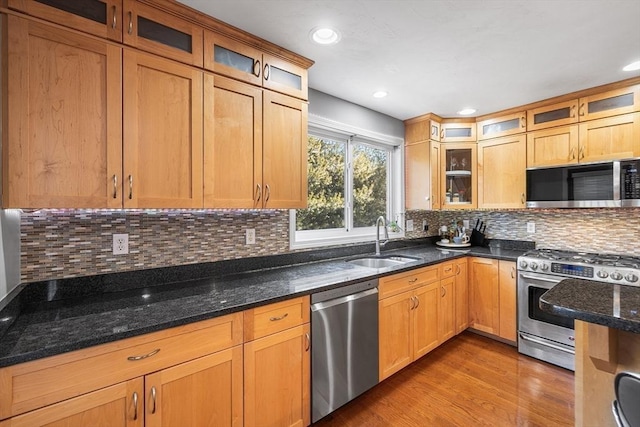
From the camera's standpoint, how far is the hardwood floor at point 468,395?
1921 mm

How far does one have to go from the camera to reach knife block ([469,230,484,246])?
362cm

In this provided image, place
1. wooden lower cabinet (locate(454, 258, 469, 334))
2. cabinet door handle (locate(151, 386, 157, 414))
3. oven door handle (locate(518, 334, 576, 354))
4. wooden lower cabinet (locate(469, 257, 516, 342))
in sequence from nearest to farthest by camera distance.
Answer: cabinet door handle (locate(151, 386, 157, 414)) → oven door handle (locate(518, 334, 576, 354)) → wooden lower cabinet (locate(469, 257, 516, 342)) → wooden lower cabinet (locate(454, 258, 469, 334))

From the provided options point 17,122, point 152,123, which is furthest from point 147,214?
point 17,122

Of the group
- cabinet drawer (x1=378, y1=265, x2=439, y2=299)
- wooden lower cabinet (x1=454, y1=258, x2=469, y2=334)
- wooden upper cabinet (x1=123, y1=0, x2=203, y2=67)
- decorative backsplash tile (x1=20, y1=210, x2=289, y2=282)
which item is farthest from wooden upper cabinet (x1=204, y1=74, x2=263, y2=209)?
wooden lower cabinet (x1=454, y1=258, x2=469, y2=334)

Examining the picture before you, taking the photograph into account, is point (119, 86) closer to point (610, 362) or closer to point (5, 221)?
point (5, 221)

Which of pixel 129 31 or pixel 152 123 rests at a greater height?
pixel 129 31

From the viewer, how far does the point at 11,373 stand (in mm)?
935

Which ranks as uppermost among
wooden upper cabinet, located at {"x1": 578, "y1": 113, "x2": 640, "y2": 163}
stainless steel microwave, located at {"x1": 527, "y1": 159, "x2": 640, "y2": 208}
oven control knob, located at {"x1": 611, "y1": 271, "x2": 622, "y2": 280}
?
wooden upper cabinet, located at {"x1": 578, "y1": 113, "x2": 640, "y2": 163}

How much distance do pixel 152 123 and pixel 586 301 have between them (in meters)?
2.04

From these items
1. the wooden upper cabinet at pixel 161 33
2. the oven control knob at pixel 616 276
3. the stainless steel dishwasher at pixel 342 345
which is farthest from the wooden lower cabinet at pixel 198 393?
the oven control knob at pixel 616 276

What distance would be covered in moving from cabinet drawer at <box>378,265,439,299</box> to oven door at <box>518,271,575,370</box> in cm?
84

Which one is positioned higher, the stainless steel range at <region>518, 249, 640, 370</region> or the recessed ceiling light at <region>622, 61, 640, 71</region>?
the recessed ceiling light at <region>622, 61, 640, 71</region>

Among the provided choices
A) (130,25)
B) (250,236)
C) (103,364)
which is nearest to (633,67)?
(250,236)

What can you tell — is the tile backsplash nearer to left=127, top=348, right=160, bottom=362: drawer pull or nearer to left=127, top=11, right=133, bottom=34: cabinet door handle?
left=127, top=348, right=160, bottom=362: drawer pull
